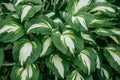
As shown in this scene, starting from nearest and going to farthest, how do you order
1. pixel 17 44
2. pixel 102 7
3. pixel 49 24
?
pixel 17 44
pixel 49 24
pixel 102 7

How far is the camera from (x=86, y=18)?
5.73ft

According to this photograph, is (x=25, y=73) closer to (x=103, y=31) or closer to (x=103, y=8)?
(x=103, y=31)

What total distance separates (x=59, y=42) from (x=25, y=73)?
26cm

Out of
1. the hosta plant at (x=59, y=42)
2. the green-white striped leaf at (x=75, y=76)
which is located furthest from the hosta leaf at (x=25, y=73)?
the green-white striped leaf at (x=75, y=76)

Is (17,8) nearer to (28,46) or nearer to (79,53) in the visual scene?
(28,46)

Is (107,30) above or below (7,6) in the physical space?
below

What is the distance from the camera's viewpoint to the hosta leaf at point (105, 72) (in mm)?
1907

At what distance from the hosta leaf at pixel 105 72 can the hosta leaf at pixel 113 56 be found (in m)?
0.11

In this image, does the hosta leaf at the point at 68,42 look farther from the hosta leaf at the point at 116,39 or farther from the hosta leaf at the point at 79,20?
the hosta leaf at the point at 116,39

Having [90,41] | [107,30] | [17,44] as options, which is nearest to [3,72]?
[17,44]

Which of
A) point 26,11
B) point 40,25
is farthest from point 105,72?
point 26,11

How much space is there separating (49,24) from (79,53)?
0.84 ft

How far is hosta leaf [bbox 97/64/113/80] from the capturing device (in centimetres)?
191

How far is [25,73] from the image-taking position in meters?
1.65
